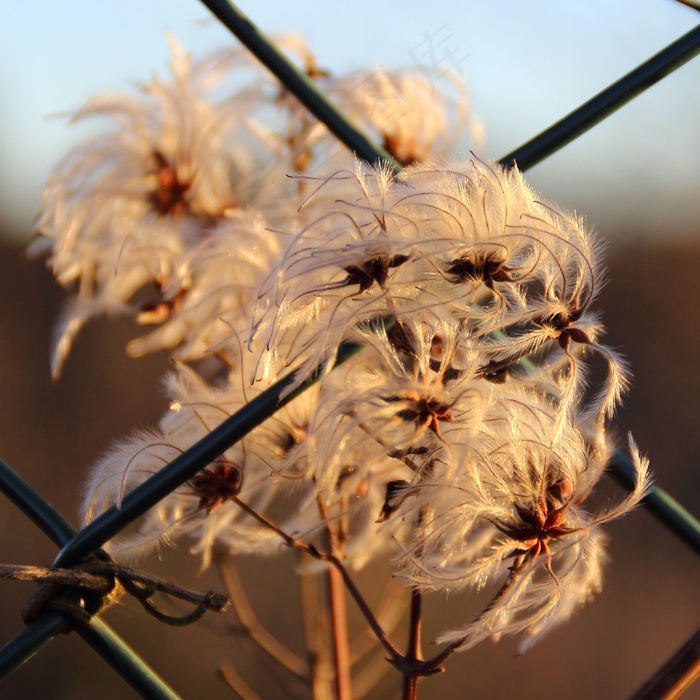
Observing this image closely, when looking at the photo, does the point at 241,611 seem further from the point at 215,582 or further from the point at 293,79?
the point at 215,582

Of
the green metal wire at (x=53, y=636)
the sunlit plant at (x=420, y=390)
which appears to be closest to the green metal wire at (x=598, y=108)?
the sunlit plant at (x=420, y=390)

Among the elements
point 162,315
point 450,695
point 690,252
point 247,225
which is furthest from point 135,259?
point 690,252

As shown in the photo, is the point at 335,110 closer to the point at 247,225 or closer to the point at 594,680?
the point at 247,225

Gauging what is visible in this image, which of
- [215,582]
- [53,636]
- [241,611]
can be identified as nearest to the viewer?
[53,636]

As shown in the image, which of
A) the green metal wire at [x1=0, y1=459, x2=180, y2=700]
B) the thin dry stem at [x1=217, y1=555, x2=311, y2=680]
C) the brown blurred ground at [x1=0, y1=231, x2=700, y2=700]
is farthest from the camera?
the brown blurred ground at [x1=0, y1=231, x2=700, y2=700]

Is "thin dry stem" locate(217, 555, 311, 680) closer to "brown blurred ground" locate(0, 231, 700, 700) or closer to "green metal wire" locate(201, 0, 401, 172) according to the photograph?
"green metal wire" locate(201, 0, 401, 172)

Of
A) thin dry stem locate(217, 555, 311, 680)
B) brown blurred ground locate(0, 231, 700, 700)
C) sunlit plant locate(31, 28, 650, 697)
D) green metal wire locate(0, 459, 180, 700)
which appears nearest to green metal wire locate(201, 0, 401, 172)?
sunlit plant locate(31, 28, 650, 697)

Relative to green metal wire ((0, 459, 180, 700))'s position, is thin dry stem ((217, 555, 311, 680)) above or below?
below

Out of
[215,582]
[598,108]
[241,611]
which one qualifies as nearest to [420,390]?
[598,108]

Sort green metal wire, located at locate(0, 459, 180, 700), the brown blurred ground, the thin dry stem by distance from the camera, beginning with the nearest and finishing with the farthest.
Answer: green metal wire, located at locate(0, 459, 180, 700)
the thin dry stem
the brown blurred ground
